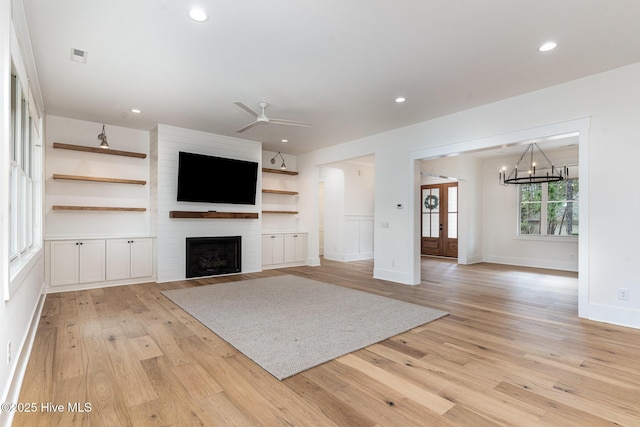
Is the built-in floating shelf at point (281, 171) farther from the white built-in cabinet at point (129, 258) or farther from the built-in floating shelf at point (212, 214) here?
the white built-in cabinet at point (129, 258)

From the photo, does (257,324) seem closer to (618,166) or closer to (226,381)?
(226,381)

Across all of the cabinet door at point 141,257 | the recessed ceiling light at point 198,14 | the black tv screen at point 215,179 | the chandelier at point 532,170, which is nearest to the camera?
the recessed ceiling light at point 198,14

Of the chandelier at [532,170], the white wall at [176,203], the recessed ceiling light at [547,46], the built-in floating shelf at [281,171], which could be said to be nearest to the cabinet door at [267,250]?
the white wall at [176,203]

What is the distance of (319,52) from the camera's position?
313 centimetres

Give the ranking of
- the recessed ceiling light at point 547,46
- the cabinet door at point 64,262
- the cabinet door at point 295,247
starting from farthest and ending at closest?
the cabinet door at point 295,247, the cabinet door at point 64,262, the recessed ceiling light at point 547,46

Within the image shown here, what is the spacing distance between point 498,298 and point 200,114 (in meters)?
5.21

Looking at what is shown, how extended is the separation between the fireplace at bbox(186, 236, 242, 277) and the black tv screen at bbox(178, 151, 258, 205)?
2.52 feet

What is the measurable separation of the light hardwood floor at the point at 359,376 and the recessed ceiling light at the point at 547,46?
2740 millimetres

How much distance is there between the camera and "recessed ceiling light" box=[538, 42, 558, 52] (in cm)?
297

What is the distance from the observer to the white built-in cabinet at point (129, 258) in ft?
17.4

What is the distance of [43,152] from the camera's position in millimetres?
4938

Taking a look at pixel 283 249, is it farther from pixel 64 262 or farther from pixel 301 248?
pixel 64 262

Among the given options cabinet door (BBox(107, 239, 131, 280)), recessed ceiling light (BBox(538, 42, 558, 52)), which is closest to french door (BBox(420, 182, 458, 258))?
recessed ceiling light (BBox(538, 42, 558, 52))

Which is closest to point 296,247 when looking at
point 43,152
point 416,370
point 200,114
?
point 200,114
